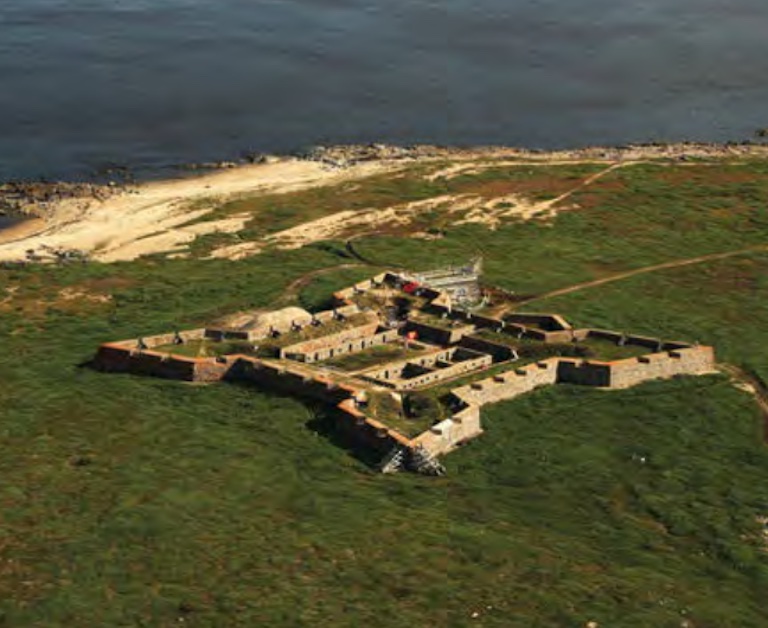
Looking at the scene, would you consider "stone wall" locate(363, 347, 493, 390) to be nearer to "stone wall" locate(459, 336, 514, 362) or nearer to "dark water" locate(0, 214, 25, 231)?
"stone wall" locate(459, 336, 514, 362)

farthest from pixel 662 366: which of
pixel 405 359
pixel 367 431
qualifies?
pixel 367 431

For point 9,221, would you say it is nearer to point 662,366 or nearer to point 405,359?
point 405,359

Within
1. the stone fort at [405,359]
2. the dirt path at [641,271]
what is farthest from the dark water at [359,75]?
the stone fort at [405,359]

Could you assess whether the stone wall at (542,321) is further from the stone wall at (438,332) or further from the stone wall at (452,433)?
the stone wall at (452,433)

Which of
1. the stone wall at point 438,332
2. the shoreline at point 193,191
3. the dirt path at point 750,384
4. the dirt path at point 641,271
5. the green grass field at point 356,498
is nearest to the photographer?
the green grass field at point 356,498

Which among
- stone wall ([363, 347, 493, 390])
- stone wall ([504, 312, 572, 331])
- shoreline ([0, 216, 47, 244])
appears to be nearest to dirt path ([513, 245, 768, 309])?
stone wall ([504, 312, 572, 331])

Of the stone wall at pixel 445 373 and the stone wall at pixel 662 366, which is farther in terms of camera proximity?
the stone wall at pixel 662 366
